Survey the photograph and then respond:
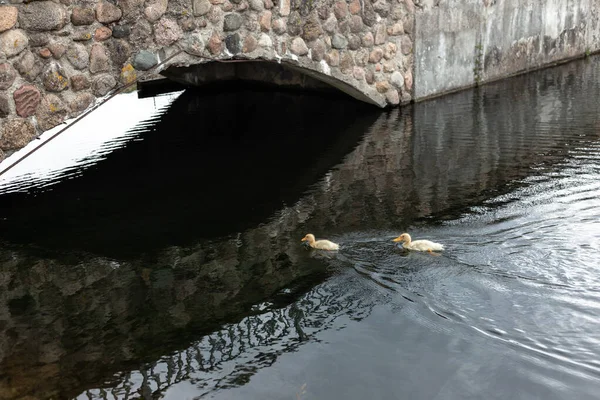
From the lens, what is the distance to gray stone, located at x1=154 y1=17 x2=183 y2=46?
7859mm

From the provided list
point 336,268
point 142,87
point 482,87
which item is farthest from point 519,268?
point 142,87

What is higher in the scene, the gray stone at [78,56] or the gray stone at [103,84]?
the gray stone at [78,56]

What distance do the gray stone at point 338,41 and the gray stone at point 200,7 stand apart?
256 centimetres

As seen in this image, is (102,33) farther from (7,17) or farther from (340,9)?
(340,9)

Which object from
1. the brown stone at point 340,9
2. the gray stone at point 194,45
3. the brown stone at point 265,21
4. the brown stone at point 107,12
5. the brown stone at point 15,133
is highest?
the brown stone at point 340,9

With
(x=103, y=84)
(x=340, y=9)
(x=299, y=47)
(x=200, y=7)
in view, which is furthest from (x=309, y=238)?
(x=340, y=9)

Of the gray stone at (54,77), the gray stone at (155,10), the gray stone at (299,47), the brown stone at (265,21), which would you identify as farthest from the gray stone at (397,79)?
the gray stone at (54,77)

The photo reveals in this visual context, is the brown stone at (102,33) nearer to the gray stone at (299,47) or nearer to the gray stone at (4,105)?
the gray stone at (4,105)

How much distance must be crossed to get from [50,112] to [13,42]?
0.81 metres

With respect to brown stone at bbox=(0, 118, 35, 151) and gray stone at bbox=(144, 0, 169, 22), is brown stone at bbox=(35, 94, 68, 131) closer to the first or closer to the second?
brown stone at bbox=(0, 118, 35, 151)

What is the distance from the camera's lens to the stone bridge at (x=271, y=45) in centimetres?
692

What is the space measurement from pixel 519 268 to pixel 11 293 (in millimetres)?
4018

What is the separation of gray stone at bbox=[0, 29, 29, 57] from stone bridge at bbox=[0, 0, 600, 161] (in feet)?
0.03

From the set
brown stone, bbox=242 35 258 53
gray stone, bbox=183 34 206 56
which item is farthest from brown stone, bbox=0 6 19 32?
brown stone, bbox=242 35 258 53
